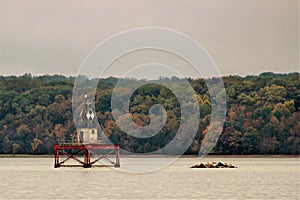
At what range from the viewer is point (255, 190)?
8144 centimetres

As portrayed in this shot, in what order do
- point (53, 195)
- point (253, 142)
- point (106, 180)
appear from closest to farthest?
point (53, 195) → point (106, 180) → point (253, 142)

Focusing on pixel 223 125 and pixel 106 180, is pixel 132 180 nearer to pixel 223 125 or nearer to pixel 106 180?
pixel 106 180

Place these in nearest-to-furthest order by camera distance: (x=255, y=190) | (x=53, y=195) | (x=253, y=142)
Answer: (x=53, y=195), (x=255, y=190), (x=253, y=142)

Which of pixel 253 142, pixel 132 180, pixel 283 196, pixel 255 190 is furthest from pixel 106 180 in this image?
pixel 253 142

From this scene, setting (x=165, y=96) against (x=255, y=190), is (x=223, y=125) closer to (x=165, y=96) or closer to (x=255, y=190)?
(x=165, y=96)

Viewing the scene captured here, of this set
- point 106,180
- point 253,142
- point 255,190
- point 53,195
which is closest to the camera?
point 53,195

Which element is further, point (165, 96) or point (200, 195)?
point (165, 96)

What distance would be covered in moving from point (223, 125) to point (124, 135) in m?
19.7

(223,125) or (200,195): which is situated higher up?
(223,125)

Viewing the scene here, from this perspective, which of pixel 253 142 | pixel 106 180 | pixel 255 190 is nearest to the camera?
pixel 255 190

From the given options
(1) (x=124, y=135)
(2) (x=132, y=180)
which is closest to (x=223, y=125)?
(1) (x=124, y=135)

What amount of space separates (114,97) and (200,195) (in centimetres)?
12516

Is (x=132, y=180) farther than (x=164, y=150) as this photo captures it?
No

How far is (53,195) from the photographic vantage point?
74.2 m
